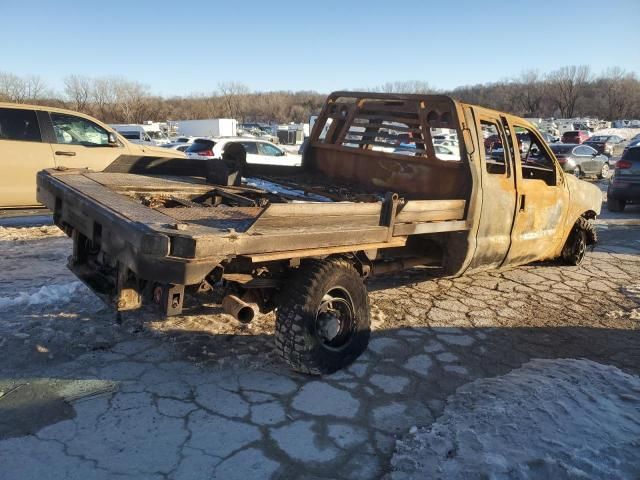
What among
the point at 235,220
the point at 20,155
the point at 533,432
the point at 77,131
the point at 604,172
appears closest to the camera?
Answer: the point at 533,432

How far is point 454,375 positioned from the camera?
3.67m

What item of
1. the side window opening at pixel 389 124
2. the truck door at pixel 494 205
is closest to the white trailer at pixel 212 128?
the side window opening at pixel 389 124

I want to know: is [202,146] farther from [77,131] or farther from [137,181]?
[137,181]

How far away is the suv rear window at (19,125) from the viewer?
7.59m

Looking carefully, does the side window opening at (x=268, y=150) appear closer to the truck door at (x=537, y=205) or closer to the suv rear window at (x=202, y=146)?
the suv rear window at (x=202, y=146)

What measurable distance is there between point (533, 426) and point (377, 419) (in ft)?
2.85

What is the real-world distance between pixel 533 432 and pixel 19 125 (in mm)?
7935

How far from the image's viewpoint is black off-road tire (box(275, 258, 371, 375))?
126 inches

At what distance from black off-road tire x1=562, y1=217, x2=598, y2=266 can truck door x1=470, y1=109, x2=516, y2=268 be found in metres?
2.01

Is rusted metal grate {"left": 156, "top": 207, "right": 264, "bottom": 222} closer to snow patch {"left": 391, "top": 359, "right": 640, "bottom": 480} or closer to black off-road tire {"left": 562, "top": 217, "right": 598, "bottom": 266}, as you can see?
snow patch {"left": 391, "top": 359, "right": 640, "bottom": 480}

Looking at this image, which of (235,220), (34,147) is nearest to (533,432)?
(235,220)

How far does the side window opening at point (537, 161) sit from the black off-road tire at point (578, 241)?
34.8 inches

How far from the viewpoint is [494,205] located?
4.77m

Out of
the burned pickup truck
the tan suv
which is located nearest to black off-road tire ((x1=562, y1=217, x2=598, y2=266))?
the burned pickup truck
